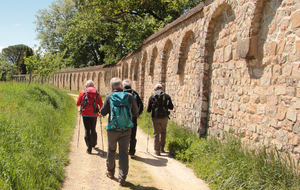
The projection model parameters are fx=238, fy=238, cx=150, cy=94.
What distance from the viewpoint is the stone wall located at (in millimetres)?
3883

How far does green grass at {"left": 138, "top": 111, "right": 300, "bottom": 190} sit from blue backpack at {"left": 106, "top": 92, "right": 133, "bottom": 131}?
1873 mm

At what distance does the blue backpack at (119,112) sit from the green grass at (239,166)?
6.14 ft

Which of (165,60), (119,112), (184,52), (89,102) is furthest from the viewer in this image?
(165,60)

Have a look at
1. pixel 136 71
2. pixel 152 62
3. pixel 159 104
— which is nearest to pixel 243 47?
pixel 159 104

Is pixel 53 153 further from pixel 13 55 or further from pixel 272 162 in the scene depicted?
pixel 13 55

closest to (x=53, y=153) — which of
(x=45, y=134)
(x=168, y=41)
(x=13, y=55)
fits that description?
(x=45, y=134)

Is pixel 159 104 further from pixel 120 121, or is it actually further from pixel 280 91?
pixel 280 91

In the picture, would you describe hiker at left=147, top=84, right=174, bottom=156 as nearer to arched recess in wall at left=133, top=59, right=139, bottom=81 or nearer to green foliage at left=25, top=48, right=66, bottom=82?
arched recess in wall at left=133, top=59, right=139, bottom=81

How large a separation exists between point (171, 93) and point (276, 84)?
18.9 ft

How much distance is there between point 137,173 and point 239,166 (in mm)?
2110

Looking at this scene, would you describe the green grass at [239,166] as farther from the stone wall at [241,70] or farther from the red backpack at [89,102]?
the red backpack at [89,102]

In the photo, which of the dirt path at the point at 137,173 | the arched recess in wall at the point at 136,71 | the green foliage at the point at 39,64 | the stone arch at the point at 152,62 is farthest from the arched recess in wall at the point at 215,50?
the green foliage at the point at 39,64

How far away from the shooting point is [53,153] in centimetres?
493

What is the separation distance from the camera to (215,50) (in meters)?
6.54
